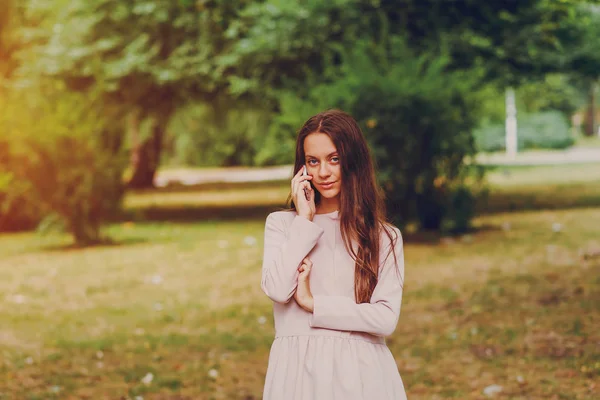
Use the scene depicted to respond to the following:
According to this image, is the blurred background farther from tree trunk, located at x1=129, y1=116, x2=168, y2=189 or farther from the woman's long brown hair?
tree trunk, located at x1=129, y1=116, x2=168, y2=189

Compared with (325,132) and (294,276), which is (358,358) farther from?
(325,132)

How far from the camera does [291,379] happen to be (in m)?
2.56

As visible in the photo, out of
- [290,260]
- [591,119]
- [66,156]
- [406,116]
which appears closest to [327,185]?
[290,260]

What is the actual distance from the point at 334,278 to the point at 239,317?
5.57 m

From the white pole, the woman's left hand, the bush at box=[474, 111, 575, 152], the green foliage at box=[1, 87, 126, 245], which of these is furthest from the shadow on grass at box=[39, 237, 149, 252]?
the bush at box=[474, 111, 575, 152]

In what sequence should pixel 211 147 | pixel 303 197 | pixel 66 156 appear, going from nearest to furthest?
1. pixel 303 197
2. pixel 66 156
3. pixel 211 147

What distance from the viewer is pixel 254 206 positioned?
20656mm

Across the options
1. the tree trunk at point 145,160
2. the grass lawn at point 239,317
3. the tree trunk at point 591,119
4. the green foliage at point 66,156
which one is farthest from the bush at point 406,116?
the tree trunk at point 591,119

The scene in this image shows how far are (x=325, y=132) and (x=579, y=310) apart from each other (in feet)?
17.9

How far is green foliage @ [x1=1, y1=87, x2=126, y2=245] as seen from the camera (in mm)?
12719

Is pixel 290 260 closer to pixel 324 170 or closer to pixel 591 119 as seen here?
pixel 324 170

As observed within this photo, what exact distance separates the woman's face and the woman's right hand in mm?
24

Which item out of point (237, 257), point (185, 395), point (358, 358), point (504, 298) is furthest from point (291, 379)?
point (237, 257)

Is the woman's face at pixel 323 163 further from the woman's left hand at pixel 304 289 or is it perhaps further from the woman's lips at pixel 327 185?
the woman's left hand at pixel 304 289
